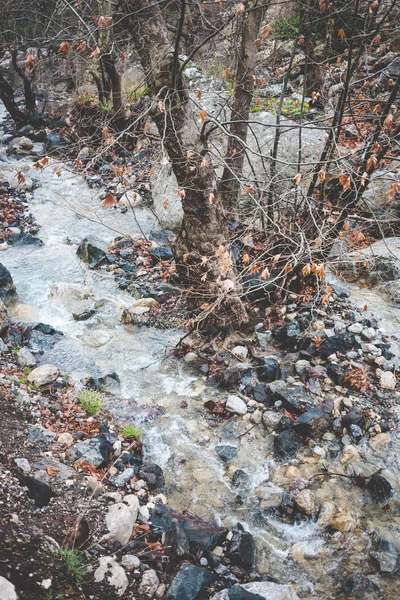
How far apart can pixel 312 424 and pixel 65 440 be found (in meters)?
2.02

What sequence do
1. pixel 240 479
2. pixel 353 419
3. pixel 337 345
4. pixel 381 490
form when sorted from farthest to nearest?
pixel 337 345 < pixel 353 419 < pixel 240 479 < pixel 381 490

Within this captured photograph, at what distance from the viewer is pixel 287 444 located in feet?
11.6

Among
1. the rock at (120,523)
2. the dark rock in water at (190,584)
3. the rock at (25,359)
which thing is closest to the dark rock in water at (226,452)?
the rock at (120,523)

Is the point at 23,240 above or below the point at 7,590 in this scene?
below

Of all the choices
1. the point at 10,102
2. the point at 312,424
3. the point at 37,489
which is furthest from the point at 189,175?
the point at 10,102

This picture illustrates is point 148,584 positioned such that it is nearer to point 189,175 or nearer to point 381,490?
point 381,490

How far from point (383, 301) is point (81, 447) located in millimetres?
3983

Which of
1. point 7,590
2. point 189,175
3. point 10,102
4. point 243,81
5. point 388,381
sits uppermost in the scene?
point 243,81

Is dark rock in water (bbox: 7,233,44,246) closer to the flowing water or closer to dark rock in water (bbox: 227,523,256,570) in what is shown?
the flowing water

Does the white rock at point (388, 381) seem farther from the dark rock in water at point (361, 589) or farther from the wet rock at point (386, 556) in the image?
the dark rock in water at point (361, 589)

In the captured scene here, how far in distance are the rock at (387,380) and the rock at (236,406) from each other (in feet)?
4.49

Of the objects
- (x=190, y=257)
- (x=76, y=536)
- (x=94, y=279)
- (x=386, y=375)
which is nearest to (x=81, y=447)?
(x=76, y=536)

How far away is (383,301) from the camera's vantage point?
5.25m

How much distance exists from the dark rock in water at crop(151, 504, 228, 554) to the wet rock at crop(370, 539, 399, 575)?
0.98 meters
